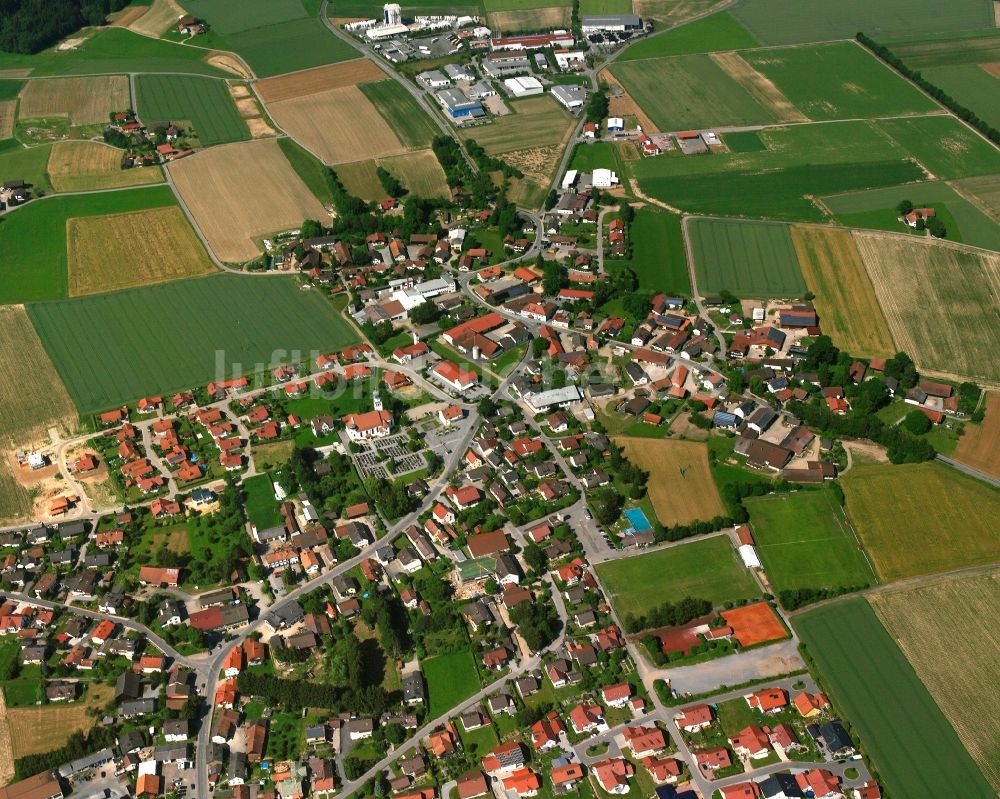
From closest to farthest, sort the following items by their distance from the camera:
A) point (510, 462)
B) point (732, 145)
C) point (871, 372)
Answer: point (510, 462) < point (871, 372) < point (732, 145)

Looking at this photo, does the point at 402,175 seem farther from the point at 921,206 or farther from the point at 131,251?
the point at 921,206

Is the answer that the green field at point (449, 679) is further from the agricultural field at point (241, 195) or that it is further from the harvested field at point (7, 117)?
the harvested field at point (7, 117)

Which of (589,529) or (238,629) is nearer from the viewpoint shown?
(238,629)

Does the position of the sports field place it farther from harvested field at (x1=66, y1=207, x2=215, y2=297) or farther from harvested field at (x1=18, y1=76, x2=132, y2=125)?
harvested field at (x1=18, y1=76, x2=132, y2=125)

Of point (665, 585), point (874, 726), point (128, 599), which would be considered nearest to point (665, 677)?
point (665, 585)

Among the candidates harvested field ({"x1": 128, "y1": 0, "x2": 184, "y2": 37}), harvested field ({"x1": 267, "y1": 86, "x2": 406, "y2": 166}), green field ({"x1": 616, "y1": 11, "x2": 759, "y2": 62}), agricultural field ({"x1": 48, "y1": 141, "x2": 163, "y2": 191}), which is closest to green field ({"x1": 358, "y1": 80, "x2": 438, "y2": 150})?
harvested field ({"x1": 267, "y1": 86, "x2": 406, "y2": 166})

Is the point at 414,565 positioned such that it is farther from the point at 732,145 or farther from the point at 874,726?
the point at 732,145
